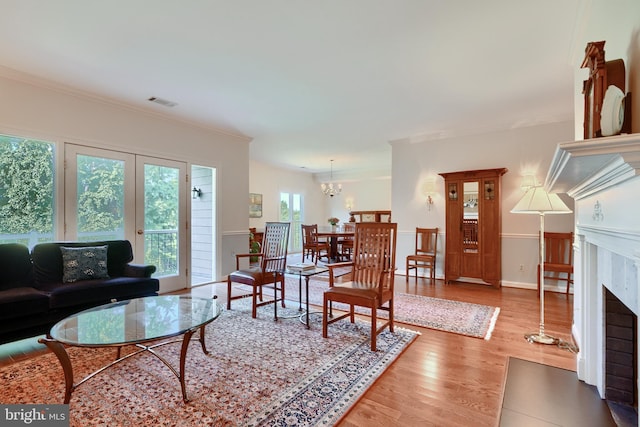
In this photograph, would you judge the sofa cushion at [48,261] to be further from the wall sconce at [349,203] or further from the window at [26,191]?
the wall sconce at [349,203]

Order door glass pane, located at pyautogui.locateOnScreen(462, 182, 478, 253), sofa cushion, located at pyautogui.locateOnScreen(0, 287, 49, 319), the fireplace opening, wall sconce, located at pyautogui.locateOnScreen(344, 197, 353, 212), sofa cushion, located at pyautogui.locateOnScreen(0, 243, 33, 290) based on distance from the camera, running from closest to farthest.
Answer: the fireplace opening
sofa cushion, located at pyautogui.locateOnScreen(0, 287, 49, 319)
sofa cushion, located at pyautogui.locateOnScreen(0, 243, 33, 290)
door glass pane, located at pyautogui.locateOnScreen(462, 182, 478, 253)
wall sconce, located at pyautogui.locateOnScreen(344, 197, 353, 212)

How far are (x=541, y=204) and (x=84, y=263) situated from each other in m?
4.59

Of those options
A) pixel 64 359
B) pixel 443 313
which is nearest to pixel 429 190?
pixel 443 313

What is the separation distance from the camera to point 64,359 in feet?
5.67

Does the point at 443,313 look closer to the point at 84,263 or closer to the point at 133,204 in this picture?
the point at 84,263

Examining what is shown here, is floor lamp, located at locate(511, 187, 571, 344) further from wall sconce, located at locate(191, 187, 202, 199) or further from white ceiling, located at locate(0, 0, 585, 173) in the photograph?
Answer: wall sconce, located at locate(191, 187, 202, 199)

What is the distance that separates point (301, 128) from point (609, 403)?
473 cm

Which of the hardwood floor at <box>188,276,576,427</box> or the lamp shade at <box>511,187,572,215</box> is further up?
the lamp shade at <box>511,187,572,215</box>

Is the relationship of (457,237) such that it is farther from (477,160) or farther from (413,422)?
(413,422)

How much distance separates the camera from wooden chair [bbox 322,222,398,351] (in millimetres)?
2684

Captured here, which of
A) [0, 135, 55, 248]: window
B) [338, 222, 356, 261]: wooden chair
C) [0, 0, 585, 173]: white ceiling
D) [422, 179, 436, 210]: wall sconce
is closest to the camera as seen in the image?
[0, 0, 585, 173]: white ceiling

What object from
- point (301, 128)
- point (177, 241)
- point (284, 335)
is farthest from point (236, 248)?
point (284, 335)

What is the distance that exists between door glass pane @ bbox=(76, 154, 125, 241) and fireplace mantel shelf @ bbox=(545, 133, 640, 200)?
15.1ft

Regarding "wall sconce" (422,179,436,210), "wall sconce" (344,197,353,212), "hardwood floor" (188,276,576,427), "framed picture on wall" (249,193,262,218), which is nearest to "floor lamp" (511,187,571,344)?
"hardwood floor" (188,276,576,427)
